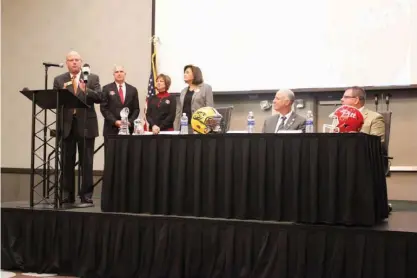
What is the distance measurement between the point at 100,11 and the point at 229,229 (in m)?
4.74

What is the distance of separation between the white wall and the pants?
244 cm

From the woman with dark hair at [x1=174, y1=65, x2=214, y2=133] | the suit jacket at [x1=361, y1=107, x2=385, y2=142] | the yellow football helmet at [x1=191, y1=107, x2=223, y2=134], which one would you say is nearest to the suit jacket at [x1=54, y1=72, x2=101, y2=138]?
the woman with dark hair at [x1=174, y1=65, x2=214, y2=133]

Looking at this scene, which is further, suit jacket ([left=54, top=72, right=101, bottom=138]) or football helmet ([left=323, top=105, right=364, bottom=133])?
suit jacket ([left=54, top=72, right=101, bottom=138])

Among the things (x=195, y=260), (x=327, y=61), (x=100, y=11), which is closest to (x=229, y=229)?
(x=195, y=260)

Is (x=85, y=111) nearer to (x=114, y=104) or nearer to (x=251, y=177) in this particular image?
(x=114, y=104)

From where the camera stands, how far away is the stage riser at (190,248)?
2957 mm

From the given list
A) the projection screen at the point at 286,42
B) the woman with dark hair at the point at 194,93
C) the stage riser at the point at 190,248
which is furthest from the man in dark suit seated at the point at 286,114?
the projection screen at the point at 286,42

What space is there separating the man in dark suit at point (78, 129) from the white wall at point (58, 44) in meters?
2.35

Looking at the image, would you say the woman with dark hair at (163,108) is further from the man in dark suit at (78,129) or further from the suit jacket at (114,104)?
the man in dark suit at (78,129)

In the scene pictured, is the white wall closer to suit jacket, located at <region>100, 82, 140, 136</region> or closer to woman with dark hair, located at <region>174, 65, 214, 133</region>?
suit jacket, located at <region>100, 82, 140, 136</region>

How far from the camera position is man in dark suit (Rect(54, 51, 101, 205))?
438 cm

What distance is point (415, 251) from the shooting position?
281 centimetres

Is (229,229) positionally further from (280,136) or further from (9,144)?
(9,144)

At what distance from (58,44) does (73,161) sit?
11.2 feet
